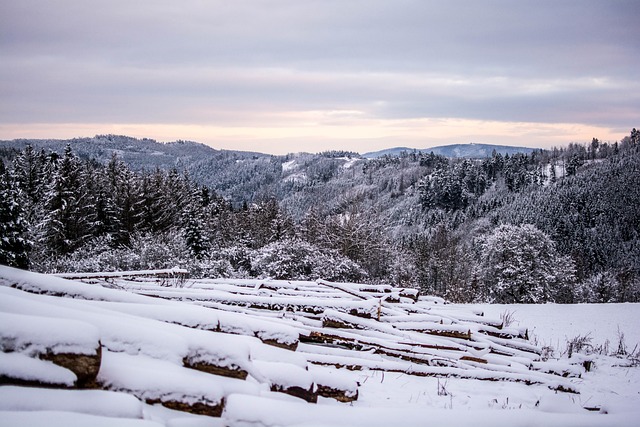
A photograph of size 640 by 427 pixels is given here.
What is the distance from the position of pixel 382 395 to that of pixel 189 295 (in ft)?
10.7

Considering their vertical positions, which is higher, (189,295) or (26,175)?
(26,175)

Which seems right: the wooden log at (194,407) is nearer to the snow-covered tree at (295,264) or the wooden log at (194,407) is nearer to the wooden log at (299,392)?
the wooden log at (299,392)

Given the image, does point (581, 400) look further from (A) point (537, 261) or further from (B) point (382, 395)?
(A) point (537, 261)

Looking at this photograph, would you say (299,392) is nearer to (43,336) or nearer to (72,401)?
(72,401)

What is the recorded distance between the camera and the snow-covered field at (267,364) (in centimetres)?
200

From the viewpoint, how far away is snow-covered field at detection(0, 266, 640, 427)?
2.00 meters

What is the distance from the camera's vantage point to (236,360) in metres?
2.67

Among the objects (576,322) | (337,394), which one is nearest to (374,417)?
(337,394)

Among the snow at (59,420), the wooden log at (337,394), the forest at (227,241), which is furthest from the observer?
the forest at (227,241)

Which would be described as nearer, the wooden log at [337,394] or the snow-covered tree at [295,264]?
the wooden log at [337,394]

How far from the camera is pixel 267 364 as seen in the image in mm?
2957

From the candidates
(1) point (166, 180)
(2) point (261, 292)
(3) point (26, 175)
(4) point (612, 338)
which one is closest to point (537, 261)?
(4) point (612, 338)

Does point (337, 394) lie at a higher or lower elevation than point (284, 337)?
lower

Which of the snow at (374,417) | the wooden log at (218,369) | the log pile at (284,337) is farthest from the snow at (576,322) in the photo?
the wooden log at (218,369)
